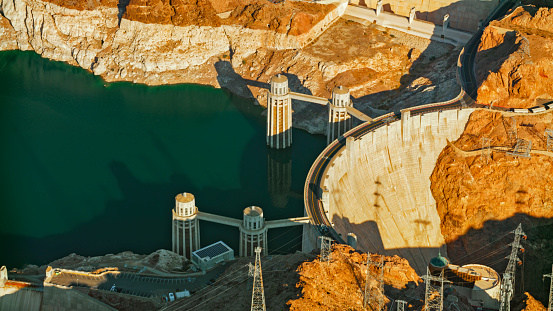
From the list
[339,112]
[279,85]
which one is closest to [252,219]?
[339,112]

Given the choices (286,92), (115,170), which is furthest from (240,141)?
(115,170)

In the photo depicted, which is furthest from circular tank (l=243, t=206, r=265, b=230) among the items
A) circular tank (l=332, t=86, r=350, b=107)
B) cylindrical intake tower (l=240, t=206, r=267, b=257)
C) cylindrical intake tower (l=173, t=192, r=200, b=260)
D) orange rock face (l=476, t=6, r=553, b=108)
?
orange rock face (l=476, t=6, r=553, b=108)

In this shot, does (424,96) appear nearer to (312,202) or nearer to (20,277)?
(312,202)

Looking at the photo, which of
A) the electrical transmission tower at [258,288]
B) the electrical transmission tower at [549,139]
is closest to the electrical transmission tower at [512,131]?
the electrical transmission tower at [549,139]

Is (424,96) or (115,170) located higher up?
(424,96)

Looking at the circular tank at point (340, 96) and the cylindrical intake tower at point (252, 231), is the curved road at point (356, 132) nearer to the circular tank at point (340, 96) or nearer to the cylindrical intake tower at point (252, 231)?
the cylindrical intake tower at point (252, 231)

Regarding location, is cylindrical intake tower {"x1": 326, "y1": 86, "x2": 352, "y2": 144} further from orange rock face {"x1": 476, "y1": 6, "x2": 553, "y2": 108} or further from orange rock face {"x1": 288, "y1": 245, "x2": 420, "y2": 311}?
orange rock face {"x1": 288, "y1": 245, "x2": 420, "y2": 311}

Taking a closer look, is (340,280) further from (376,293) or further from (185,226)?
(185,226)
